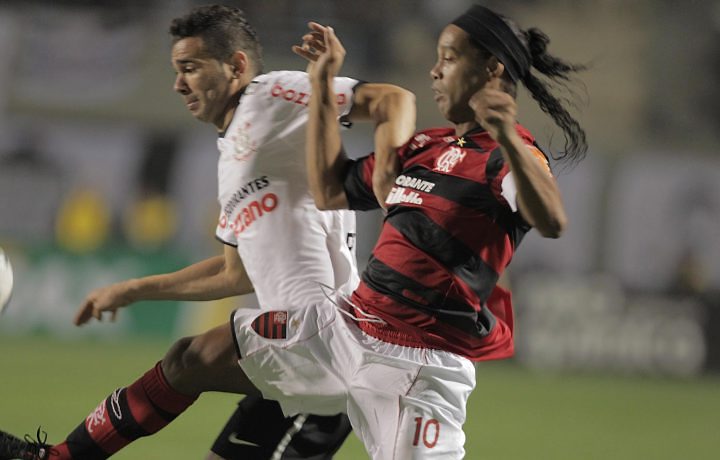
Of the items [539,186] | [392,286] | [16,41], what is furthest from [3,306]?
[16,41]

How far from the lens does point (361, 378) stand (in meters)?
3.94

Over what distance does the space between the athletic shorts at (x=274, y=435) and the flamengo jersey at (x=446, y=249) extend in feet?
2.17

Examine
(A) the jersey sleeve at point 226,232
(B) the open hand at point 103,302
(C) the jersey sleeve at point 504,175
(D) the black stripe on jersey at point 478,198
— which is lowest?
(B) the open hand at point 103,302

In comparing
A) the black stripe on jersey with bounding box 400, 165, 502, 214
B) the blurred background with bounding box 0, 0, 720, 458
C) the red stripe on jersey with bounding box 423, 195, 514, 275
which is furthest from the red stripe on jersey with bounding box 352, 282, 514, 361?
the blurred background with bounding box 0, 0, 720, 458

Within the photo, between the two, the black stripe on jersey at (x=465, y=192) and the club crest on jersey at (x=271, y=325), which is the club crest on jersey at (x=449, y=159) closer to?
the black stripe on jersey at (x=465, y=192)

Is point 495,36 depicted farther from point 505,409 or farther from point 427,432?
point 505,409

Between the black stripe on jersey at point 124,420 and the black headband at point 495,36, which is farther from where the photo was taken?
the black stripe on jersey at point 124,420

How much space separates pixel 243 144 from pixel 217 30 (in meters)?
0.45

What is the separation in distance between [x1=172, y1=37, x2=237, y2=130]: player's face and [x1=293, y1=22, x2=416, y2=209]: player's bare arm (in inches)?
19.1

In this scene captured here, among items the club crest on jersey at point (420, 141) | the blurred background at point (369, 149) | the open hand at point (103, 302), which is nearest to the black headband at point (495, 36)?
the club crest on jersey at point (420, 141)

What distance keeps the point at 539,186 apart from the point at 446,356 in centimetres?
74

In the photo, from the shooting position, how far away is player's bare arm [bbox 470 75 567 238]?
11.2ft

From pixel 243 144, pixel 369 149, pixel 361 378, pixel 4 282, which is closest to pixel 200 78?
pixel 243 144

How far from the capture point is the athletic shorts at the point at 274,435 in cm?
450
